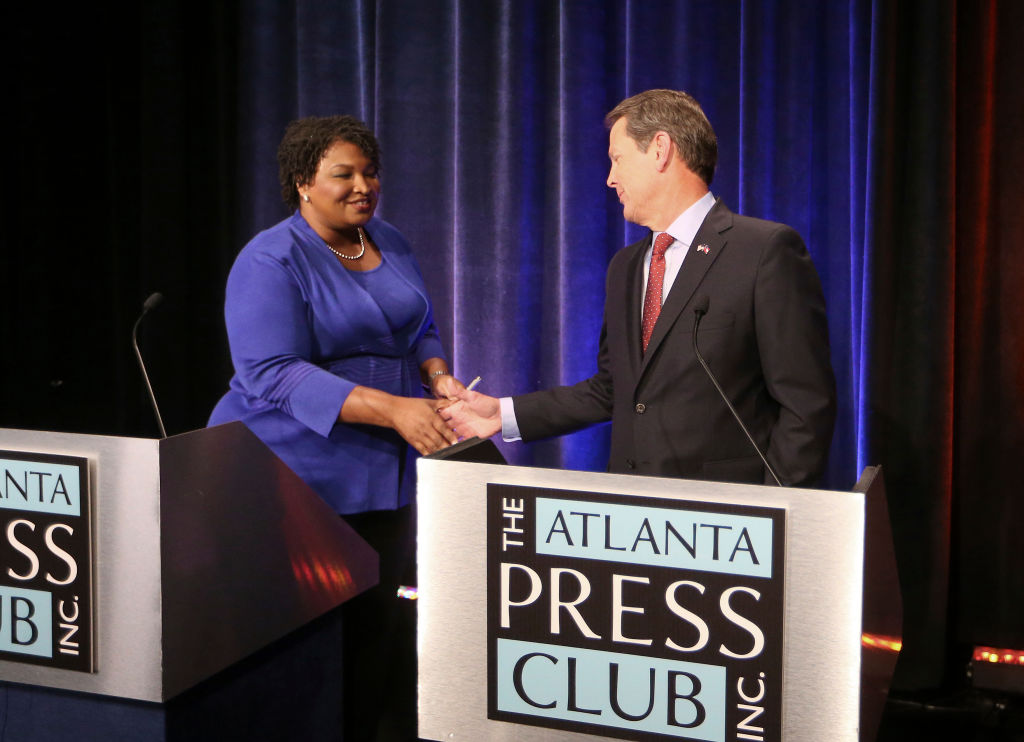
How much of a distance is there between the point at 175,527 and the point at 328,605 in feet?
1.46

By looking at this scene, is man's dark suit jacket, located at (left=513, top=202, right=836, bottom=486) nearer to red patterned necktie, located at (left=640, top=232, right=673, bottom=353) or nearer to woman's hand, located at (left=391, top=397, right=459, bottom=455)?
red patterned necktie, located at (left=640, top=232, right=673, bottom=353)

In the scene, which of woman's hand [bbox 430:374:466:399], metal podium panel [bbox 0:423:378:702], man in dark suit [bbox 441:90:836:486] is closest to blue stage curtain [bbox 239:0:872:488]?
woman's hand [bbox 430:374:466:399]

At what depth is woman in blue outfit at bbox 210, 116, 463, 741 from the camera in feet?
6.62

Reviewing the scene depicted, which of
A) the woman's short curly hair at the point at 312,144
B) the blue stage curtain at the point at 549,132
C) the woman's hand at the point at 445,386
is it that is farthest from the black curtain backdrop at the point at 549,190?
the woman's short curly hair at the point at 312,144

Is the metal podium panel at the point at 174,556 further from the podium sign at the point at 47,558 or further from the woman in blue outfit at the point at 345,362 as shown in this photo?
the woman in blue outfit at the point at 345,362

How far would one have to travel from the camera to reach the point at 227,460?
59.6 inches

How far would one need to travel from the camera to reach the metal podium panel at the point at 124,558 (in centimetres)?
136

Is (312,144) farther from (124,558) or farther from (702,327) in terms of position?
(124,558)

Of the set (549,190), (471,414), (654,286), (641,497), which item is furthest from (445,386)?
(641,497)

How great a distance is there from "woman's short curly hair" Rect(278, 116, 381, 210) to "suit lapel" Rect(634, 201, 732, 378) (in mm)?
802

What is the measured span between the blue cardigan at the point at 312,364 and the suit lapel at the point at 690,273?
0.63 metres

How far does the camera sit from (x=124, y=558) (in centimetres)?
138

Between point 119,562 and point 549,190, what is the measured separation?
75.6 inches

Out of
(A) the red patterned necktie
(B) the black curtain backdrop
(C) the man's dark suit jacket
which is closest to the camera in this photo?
(C) the man's dark suit jacket
